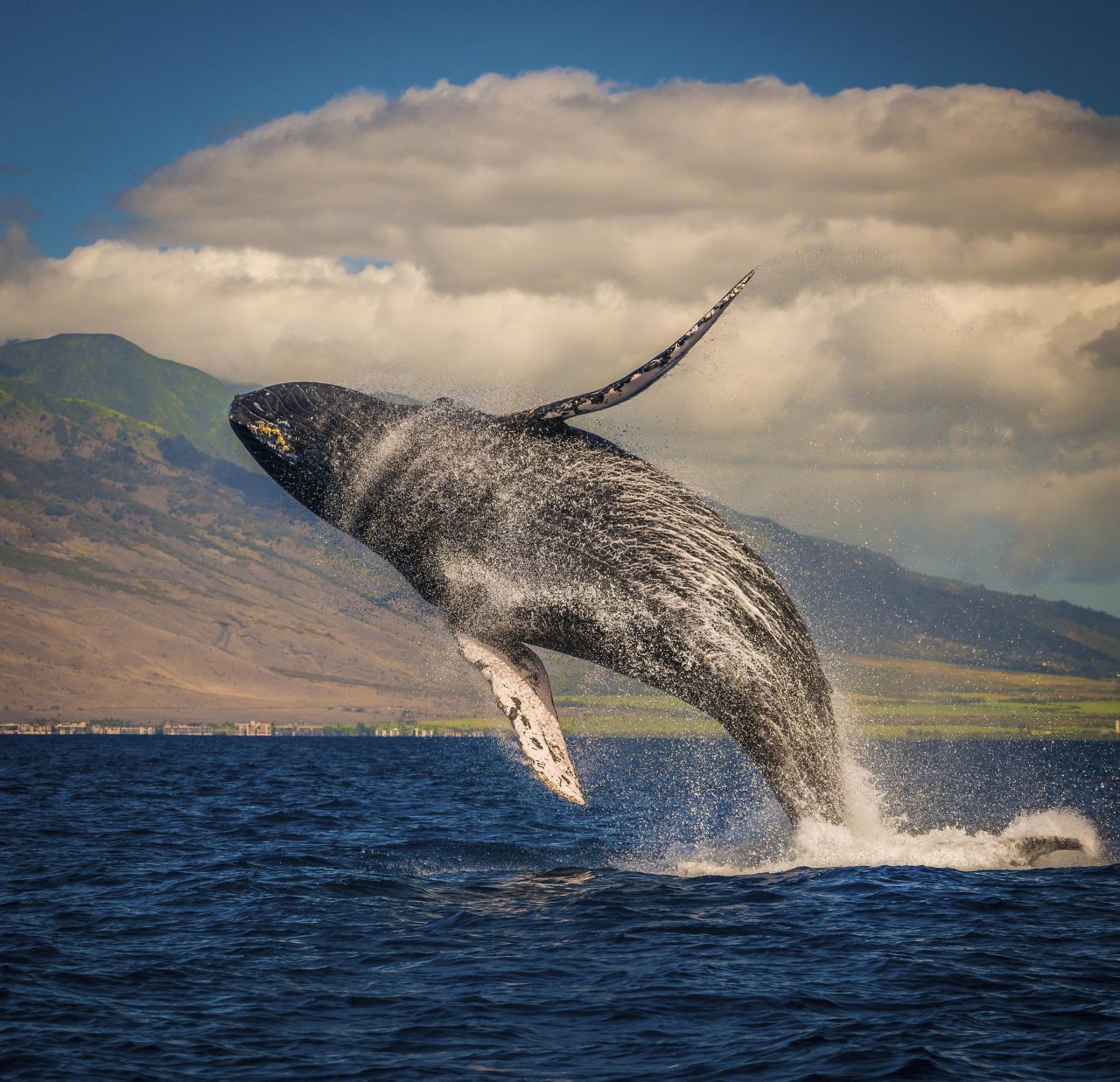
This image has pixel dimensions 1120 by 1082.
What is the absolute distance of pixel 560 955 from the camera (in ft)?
44.0

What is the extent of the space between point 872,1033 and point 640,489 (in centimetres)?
638

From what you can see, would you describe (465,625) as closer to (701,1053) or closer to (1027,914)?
(701,1053)

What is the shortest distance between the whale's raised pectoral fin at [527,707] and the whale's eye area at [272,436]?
10.5 feet

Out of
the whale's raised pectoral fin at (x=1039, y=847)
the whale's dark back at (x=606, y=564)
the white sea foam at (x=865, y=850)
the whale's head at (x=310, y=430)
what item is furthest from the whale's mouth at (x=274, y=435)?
the whale's raised pectoral fin at (x=1039, y=847)

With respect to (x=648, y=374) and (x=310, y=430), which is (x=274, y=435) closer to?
(x=310, y=430)

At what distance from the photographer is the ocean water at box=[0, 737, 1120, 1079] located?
10414 mm

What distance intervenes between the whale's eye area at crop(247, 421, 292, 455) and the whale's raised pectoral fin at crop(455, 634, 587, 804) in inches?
126

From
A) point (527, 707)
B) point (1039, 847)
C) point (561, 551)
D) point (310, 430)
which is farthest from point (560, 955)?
point (1039, 847)

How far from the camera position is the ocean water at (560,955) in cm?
1041

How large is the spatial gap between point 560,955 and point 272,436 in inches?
267

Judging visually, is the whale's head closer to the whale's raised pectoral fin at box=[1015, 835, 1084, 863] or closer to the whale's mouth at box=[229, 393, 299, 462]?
the whale's mouth at box=[229, 393, 299, 462]

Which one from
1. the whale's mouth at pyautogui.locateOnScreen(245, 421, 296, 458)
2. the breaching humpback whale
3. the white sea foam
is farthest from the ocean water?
the whale's mouth at pyautogui.locateOnScreen(245, 421, 296, 458)

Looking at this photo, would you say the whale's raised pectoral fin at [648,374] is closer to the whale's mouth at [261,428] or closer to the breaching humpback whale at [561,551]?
the breaching humpback whale at [561,551]

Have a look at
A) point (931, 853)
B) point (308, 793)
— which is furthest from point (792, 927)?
point (308, 793)
